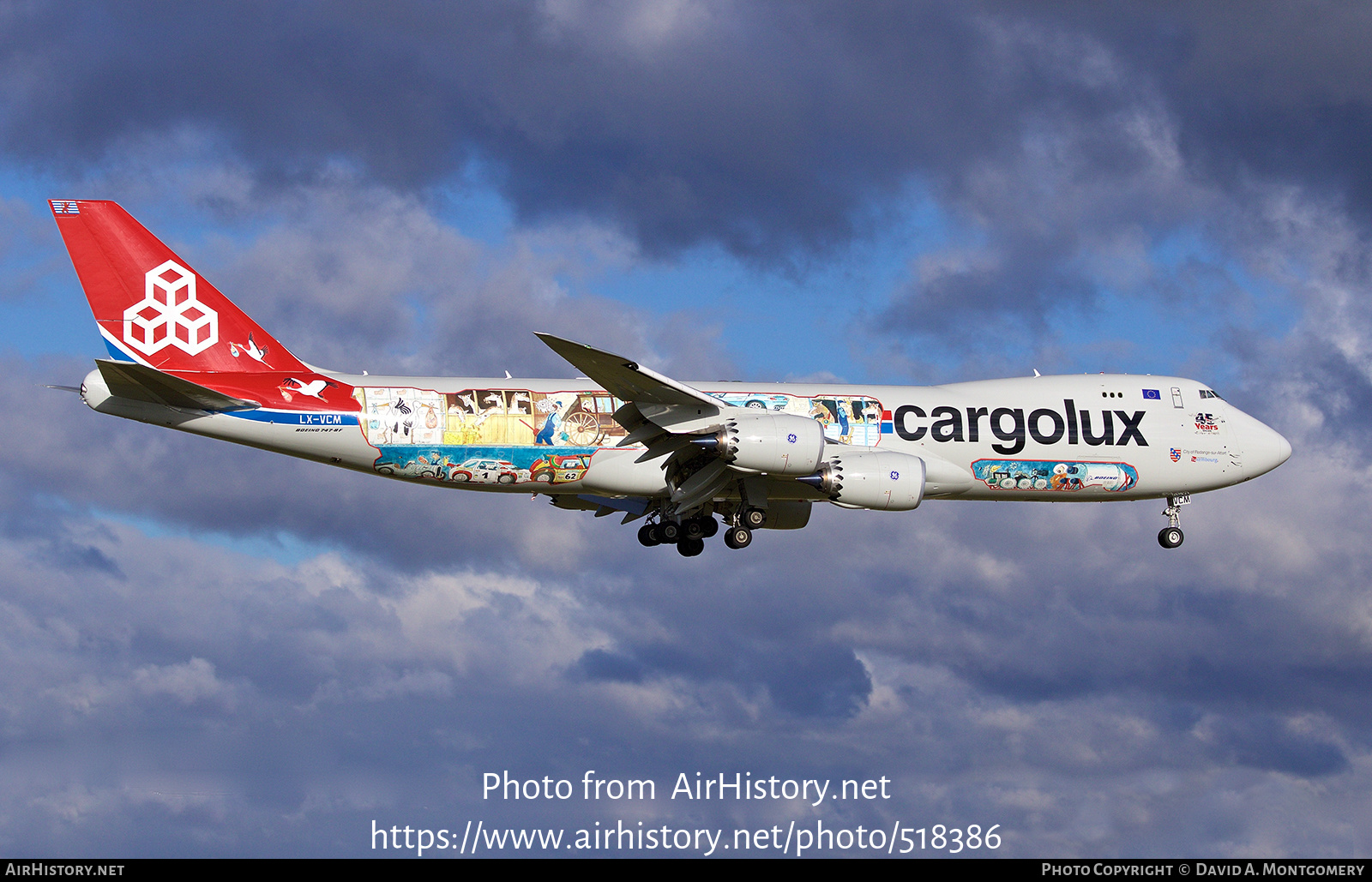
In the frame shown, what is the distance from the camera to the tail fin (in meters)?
33.5

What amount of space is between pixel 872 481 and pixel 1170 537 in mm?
11795

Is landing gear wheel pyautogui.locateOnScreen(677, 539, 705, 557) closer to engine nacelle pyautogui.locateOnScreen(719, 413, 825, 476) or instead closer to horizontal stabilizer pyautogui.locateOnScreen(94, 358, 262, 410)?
engine nacelle pyautogui.locateOnScreen(719, 413, 825, 476)

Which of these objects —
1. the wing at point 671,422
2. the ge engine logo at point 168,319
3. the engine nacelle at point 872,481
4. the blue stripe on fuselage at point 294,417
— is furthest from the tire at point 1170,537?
the ge engine logo at point 168,319

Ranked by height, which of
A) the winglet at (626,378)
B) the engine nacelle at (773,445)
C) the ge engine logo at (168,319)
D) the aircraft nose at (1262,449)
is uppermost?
the ge engine logo at (168,319)

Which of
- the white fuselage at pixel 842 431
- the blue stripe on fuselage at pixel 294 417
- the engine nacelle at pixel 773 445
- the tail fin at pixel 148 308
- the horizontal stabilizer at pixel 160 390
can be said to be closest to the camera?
the engine nacelle at pixel 773 445

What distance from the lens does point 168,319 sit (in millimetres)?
33844

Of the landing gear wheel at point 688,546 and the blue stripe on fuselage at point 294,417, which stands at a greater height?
the blue stripe on fuselage at point 294,417

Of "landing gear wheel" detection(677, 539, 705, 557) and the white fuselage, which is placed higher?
the white fuselage

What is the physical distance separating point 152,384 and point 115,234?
6.22 meters

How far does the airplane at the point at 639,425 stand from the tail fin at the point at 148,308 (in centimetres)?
5

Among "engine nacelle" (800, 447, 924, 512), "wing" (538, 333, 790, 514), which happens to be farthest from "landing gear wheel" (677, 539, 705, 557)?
"engine nacelle" (800, 447, 924, 512)

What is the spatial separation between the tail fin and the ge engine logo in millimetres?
23

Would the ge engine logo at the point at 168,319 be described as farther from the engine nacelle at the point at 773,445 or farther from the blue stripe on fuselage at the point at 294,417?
the engine nacelle at the point at 773,445

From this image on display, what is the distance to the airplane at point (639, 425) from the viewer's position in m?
30.6
